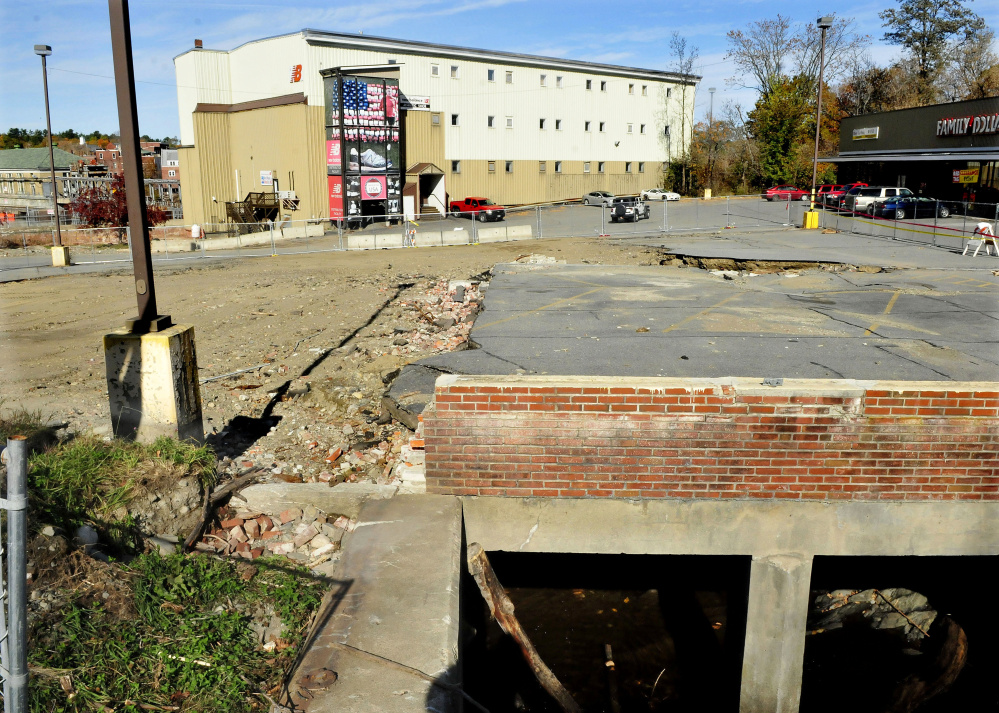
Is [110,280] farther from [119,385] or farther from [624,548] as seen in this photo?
[624,548]

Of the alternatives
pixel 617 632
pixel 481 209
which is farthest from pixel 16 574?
pixel 481 209

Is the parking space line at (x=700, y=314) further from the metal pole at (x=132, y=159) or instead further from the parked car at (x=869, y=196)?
the parked car at (x=869, y=196)

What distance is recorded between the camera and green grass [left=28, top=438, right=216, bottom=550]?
19.9ft

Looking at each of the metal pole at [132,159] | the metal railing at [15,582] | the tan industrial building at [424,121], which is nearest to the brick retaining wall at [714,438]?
the metal pole at [132,159]

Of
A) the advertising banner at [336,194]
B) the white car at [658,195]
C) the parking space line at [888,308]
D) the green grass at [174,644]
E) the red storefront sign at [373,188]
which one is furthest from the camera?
the white car at [658,195]

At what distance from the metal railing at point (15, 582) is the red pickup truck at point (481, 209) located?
46.4m

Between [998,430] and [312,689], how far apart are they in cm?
631

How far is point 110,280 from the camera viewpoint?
1021 inches

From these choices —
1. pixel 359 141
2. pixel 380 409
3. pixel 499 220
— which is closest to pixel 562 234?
pixel 499 220

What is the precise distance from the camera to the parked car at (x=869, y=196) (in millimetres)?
42594

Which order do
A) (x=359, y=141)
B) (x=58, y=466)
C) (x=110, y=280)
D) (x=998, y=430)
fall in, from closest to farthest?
1. (x=58, y=466)
2. (x=998, y=430)
3. (x=110, y=280)
4. (x=359, y=141)

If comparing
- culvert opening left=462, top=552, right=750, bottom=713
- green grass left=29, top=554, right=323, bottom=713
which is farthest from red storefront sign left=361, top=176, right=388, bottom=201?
green grass left=29, top=554, right=323, bottom=713

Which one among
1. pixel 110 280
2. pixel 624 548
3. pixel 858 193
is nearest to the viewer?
pixel 624 548

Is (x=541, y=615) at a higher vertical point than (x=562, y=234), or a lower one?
lower
